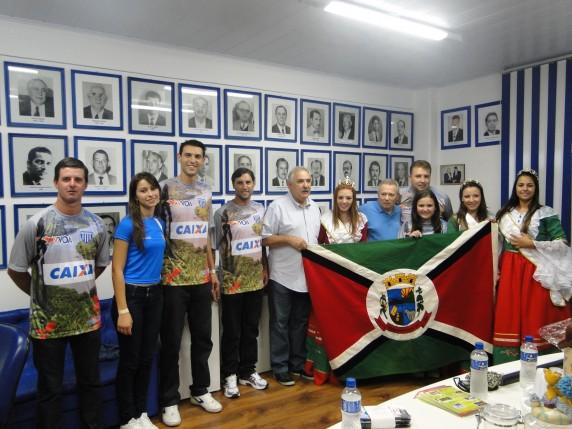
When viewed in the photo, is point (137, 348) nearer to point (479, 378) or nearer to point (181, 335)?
point (181, 335)

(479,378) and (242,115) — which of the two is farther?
(242,115)

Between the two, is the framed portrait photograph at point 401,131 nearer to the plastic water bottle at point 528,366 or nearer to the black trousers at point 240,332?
the black trousers at point 240,332

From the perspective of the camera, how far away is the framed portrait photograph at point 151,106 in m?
3.63

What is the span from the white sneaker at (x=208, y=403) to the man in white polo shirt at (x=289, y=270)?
57cm

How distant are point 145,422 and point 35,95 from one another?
2322mm

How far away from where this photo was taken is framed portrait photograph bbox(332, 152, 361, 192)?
193 inches

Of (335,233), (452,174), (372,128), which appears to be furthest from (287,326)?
(452,174)

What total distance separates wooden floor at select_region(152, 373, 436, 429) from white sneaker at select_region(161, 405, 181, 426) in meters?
0.04

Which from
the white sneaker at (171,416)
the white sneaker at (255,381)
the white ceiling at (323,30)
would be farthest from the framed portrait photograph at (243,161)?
the white sneaker at (171,416)

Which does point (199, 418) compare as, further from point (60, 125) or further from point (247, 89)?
point (247, 89)

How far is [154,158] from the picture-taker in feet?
12.3

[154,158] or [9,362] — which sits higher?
[154,158]

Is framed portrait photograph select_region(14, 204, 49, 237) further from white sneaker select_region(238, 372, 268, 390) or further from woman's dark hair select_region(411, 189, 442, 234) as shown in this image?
woman's dark hair select_region(411, 189, 442, 234)

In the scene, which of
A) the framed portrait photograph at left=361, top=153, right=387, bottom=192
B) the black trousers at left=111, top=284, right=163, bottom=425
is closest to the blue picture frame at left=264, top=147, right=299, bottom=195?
the framed portrait photograph at left=361, top=153, right=387, bottom=192
